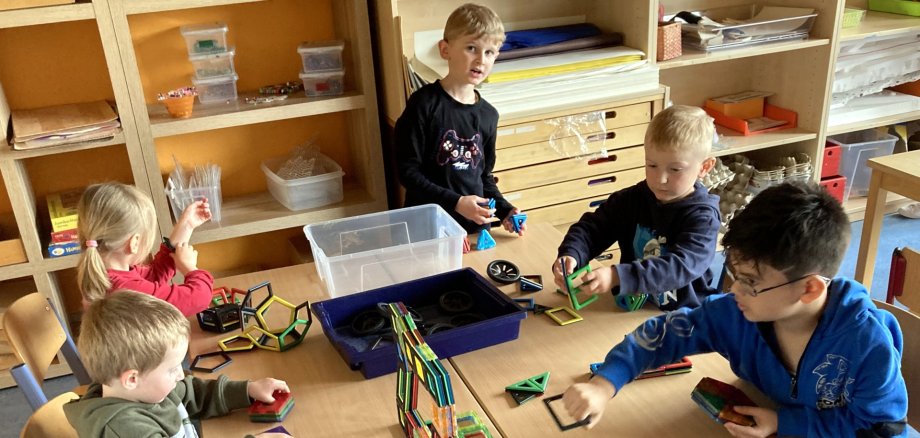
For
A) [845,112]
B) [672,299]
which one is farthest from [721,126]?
[672,299]

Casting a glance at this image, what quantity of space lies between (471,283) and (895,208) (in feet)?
9.43

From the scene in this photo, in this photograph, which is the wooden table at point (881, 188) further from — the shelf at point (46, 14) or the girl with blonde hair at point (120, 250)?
the shelf at point (46, 14)

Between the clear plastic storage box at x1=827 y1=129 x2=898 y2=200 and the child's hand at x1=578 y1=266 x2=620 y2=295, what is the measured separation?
2.44m

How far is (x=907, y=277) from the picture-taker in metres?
1.68

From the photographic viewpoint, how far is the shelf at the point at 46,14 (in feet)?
7.16

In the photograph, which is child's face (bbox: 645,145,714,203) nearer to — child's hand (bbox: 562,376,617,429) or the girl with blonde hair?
child's hand (bbox: 562,376,617,429)

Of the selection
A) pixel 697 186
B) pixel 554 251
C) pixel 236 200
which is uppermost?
pixel 697 186

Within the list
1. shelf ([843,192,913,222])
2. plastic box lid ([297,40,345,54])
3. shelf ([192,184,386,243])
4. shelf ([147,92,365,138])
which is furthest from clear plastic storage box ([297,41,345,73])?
shelf ([843,192,913,222])

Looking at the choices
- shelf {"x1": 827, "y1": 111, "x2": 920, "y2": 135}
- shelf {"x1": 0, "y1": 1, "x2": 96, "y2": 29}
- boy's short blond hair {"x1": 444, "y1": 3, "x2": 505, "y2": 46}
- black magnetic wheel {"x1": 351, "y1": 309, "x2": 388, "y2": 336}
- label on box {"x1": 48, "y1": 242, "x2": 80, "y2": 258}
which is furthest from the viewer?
shelf {"x1": 827, "y1": 111, "x2": 920, "y2": 135}

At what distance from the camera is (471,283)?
1555 millimetres

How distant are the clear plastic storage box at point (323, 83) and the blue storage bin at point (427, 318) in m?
1.33

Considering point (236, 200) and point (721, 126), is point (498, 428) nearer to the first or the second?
point (236, 200)

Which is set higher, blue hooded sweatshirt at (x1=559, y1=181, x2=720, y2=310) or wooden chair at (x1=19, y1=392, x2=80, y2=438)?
blue hooded sweatshirt at (x1=559, y1=181, x2=720, y2=310)

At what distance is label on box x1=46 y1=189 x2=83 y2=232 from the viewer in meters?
2.45
